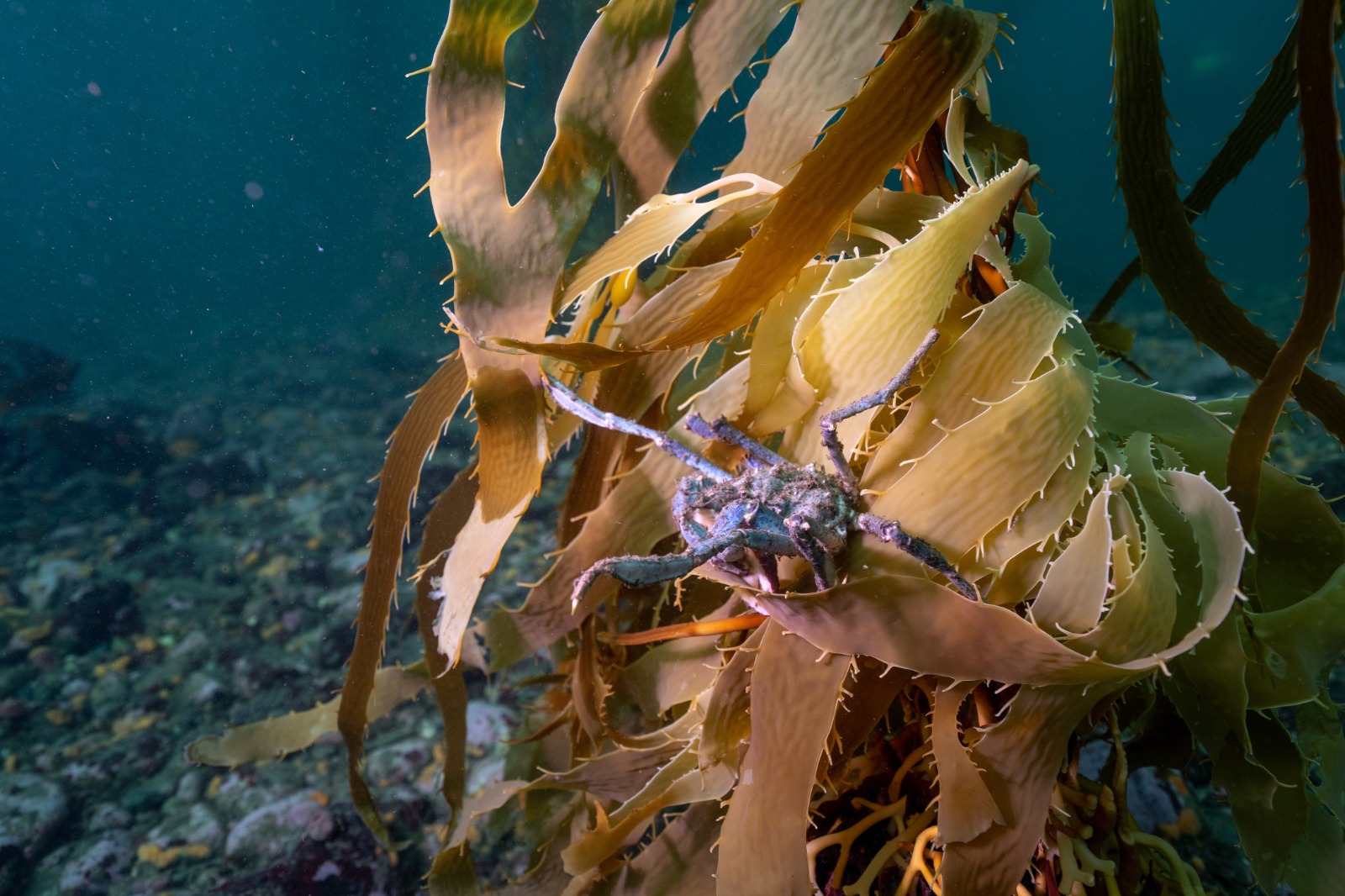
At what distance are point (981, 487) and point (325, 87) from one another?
201 feet

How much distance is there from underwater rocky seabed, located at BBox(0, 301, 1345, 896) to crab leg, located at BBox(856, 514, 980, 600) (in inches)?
31.4

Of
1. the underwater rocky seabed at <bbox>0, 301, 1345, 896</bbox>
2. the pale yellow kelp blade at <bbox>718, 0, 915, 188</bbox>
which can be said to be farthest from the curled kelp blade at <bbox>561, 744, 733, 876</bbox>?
the pale yellow kelp blade at <bbox>718, 0, 915, 188</bbox>

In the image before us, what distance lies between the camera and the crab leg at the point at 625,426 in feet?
3.22

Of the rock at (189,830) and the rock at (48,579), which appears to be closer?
the rock at (189,830)

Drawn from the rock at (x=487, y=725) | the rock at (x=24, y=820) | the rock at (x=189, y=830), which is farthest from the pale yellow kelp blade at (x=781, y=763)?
the rock at (x=24, y=820)

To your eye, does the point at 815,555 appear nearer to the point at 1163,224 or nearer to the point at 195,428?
the point at 1163,224

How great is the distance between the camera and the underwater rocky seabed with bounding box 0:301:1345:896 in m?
2.46

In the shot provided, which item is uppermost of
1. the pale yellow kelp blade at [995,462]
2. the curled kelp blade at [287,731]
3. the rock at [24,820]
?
the pale yellow kelp blade at [995,462]

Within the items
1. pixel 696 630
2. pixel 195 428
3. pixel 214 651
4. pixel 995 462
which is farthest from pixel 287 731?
pixel 195 428

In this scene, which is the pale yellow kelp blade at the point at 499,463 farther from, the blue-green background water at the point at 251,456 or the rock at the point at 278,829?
the rock at the point at 278,829

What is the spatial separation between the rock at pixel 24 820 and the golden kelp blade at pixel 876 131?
13.4ft

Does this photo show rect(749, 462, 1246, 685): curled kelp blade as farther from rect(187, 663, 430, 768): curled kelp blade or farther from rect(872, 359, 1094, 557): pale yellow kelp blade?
rect(187, 663, 430, 768): curled kelp blade

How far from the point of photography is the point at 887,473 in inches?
35.6

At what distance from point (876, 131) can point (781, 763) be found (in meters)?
0.92
